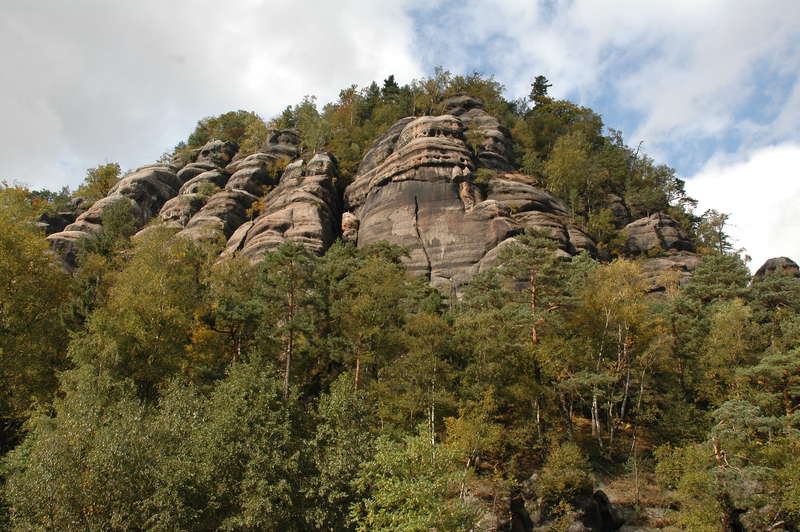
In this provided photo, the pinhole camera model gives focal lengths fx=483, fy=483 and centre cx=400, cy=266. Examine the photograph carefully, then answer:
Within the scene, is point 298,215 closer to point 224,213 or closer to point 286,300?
point 224,213

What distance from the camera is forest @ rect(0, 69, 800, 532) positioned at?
52.7 feet

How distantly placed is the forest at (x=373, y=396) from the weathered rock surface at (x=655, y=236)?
67.4ft

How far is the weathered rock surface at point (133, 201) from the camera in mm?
49312

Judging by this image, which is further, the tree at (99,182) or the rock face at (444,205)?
the tree at (99,182)

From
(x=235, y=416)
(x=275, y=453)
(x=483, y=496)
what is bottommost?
(x=483, y=496)

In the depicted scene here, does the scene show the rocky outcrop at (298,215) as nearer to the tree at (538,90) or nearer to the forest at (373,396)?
the forest at (373,396)

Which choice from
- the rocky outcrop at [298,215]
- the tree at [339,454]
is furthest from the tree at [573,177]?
the tree at [339,454]

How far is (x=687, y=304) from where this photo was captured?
35.2 m

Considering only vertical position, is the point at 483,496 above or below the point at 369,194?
below

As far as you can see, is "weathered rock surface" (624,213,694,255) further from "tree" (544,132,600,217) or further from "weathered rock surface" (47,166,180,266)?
"weathered rock surface" (47,166,180,266)

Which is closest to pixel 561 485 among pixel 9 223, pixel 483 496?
pixel 483 496

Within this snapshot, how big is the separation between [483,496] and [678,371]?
1785cm

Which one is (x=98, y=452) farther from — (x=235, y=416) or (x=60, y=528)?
(x=235, y=416)

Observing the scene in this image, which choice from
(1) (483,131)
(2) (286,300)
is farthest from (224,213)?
(1) (483,131)
